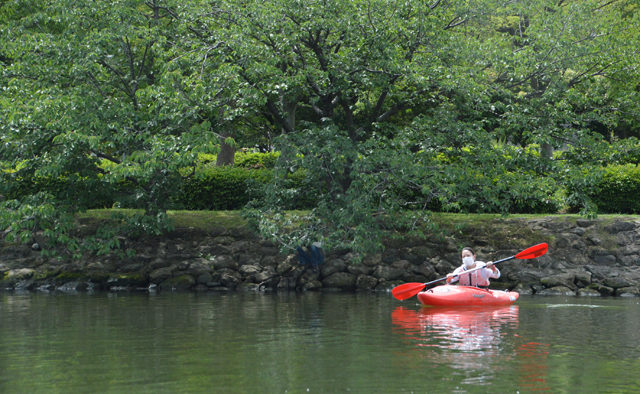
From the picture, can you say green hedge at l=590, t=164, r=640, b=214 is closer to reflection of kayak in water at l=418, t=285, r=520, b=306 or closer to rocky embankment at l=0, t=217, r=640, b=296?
rocky embankment at l=0, t=217, r=640, b=296

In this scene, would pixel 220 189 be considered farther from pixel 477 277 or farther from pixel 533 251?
pixel 533 251

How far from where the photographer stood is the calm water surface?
5398 millimetres

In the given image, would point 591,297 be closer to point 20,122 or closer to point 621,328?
point 621,328

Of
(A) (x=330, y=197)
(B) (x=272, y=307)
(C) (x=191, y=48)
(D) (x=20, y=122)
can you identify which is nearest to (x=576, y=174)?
(A) (x=330, y=197)

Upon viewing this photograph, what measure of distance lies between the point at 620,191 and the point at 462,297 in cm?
707

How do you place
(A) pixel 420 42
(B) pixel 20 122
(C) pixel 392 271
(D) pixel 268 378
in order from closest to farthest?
1. (D) pixel 268 378
2. (B) pixel 20 122
3. (A) pixel 420 42
4. (C) pixel 392 271

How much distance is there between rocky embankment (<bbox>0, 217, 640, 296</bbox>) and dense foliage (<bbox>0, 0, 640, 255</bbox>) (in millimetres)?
1529

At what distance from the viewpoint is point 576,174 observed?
42.7ft

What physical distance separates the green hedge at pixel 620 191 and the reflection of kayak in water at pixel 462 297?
585 centimetres

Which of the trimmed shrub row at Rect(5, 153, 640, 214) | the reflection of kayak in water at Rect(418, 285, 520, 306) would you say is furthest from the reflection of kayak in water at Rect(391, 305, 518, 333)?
the trimmed shrub row at Rect(5, 153, 640, 214)

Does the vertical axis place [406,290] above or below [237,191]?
below

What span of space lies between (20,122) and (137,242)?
15.1ft

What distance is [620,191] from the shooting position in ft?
53.4

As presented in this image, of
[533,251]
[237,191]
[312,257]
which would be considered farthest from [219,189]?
[533,251]
